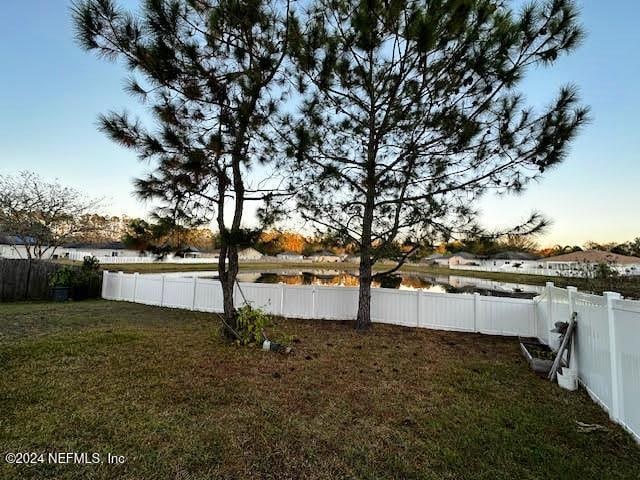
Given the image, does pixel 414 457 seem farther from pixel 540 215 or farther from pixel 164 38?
pixel 164 38

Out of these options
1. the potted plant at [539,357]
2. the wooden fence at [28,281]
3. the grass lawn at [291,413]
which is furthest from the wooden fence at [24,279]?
the potted plant at [539,357]

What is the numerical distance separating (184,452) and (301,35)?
6.05 m

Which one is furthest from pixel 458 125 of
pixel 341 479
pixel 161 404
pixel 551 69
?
pixel 161 404

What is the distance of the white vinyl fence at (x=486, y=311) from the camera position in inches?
108

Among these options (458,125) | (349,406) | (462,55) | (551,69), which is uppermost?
(462,55)

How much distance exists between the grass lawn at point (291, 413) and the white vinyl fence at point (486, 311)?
447 millimetres

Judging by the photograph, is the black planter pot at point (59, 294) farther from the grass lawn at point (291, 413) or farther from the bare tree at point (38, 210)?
the grass lawn at point (291, 413)

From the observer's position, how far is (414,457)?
2.30 m

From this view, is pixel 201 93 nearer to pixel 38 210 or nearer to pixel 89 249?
pixel 38 210

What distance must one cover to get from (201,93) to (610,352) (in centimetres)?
624

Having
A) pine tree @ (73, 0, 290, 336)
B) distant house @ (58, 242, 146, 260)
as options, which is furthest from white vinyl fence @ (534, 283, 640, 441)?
distant house @ (58, 242, 146, 260)

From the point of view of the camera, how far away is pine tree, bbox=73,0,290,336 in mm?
4477

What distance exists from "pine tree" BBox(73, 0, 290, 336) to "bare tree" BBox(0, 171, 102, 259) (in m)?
12.9

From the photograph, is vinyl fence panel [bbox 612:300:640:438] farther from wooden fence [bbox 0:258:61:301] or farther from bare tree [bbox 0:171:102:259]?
bare tree [bbox 0:171:102:259]
